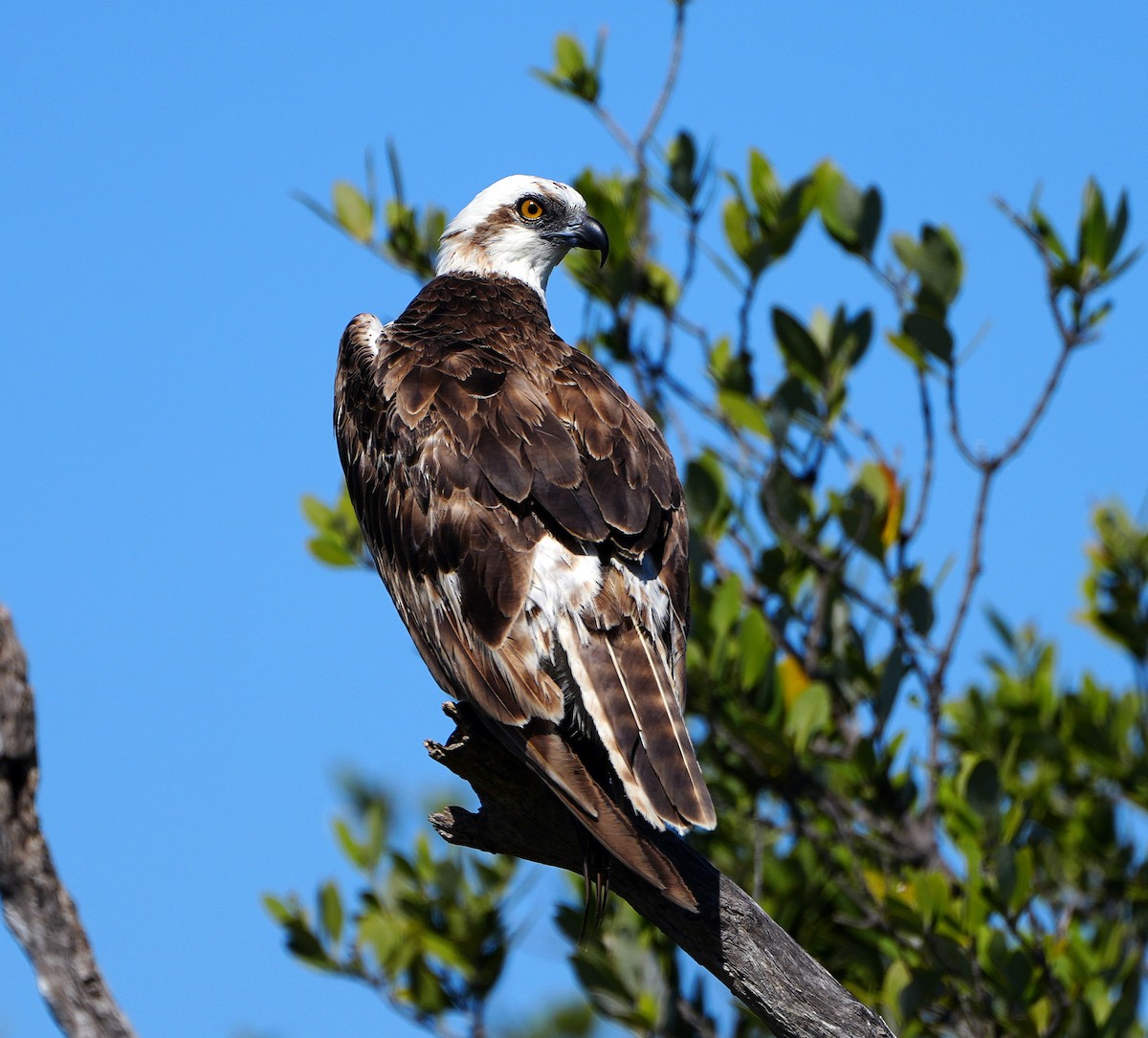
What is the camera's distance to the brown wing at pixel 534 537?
411cm

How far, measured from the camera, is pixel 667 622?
475 centimetres

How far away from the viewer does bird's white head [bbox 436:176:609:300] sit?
22.9ft

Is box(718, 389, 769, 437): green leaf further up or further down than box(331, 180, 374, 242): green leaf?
further down

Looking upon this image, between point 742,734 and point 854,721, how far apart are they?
36.9 inches

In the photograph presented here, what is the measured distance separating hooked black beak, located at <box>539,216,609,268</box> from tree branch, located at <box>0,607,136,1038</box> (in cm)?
362

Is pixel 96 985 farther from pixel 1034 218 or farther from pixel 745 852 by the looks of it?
pixel 1034 218

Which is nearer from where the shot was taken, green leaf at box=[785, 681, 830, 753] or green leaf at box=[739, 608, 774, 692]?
green leaf at box=[785, 681, 830, 753]

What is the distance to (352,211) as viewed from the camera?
24.4 ft

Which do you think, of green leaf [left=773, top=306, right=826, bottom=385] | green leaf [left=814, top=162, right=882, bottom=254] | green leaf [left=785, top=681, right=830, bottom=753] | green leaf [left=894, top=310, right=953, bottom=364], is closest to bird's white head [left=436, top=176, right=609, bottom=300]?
green leaf [left=773, top=306, right=826, bottom=385]

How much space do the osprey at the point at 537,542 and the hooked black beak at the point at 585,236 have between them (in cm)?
100

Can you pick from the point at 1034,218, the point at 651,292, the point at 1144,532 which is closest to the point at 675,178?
the point at 651,292

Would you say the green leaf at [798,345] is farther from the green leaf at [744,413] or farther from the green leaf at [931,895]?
the green leaf at [931,895]

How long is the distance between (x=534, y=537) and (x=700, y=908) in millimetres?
1285

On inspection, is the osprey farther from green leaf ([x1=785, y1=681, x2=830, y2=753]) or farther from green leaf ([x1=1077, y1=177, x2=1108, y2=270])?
green leaf ([x1=1077, y1=177, x2=1108, y2=270])
